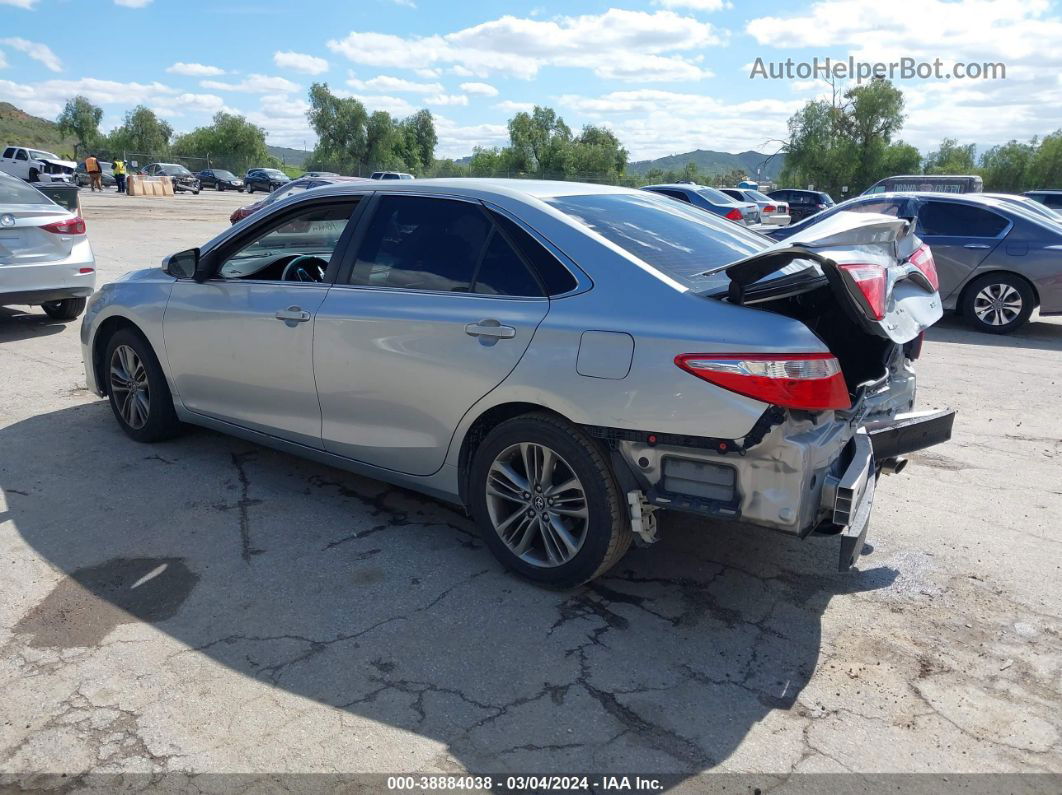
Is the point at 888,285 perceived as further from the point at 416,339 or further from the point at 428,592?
the point at 428,592

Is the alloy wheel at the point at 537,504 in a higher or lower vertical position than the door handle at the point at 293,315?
lower

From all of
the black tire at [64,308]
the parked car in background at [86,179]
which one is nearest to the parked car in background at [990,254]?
the black tire at [64,308]

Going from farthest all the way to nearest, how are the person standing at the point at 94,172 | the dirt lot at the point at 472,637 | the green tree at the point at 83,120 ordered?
the green tree at the point at 83,120 → the person standing at the point at 94,172 → the dirt lot at the point at 472,637

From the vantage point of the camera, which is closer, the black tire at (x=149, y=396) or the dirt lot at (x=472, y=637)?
the dirt lot at (x=472, y=637)

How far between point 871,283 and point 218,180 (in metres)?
65.5

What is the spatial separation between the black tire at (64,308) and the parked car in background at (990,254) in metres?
8.21

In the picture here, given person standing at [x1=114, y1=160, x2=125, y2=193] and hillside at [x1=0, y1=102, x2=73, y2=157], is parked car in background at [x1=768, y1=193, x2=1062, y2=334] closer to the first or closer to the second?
person standing at [x1=114, y1=160, x2=125, y2=193]

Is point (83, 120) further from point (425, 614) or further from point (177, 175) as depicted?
point (425, 614)

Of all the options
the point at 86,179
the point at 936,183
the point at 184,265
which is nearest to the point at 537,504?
the point at 184,265

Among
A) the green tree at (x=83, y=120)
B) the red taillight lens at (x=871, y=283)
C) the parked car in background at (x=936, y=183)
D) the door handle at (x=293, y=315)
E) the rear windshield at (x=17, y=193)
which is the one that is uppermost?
the green tree at (x=83, y=120)

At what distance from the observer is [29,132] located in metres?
129

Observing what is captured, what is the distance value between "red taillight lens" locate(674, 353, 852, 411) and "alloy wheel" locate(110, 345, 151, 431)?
382cm

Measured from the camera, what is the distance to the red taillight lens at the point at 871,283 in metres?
3.16

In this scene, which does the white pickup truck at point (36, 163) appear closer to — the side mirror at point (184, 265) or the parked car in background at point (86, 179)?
the parked car in background at point (86, 179)
